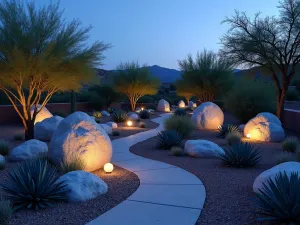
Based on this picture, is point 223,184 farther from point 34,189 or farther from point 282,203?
point 34,189

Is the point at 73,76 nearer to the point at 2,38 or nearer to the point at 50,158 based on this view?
the point at 2,38

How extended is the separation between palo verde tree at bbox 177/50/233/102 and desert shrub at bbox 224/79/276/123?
29.7 feet

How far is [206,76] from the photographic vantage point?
3519cm

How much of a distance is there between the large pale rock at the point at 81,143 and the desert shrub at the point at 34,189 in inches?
94.2

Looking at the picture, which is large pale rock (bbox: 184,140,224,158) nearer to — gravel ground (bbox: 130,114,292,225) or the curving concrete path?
gravel ground (bbox: 130,114,292,225)

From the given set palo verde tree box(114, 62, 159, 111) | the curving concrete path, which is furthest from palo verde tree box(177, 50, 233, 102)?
the curving concrete path

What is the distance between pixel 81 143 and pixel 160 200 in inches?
128

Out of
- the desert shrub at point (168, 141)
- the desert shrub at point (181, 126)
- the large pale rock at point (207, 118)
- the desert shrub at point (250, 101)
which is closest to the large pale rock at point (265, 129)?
the desert shrub at point (181, 126)

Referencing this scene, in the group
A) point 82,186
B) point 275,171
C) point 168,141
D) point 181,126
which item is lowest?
point 168,141

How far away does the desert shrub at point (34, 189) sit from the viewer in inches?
249

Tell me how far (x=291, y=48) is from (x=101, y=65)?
468 inches

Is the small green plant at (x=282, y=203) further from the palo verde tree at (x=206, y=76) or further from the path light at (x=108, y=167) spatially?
the palo verde tree at (x=206, y=76)

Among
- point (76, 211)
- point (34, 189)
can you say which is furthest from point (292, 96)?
point (34, 189)

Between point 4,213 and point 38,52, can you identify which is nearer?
point 4,213
